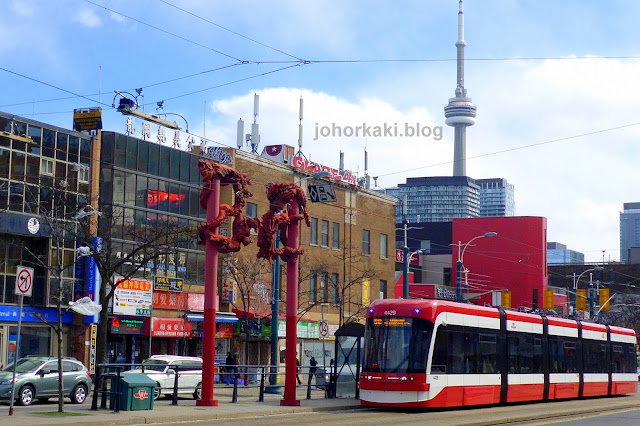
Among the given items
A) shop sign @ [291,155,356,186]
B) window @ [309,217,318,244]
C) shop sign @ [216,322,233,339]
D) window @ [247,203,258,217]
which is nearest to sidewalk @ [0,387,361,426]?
shop sign @ [216,322,233,339]

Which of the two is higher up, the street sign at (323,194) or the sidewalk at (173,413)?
the street sign at (323,194)

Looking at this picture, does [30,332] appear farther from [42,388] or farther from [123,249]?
[42,388]

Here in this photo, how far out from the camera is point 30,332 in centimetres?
4072

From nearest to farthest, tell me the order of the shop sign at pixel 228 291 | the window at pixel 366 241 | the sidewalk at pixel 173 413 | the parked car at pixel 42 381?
the sidewalk at pixel 173 413, the parked car at pixel 42 381, the shop sign at pixel 228 291, the window at pixel 366 241

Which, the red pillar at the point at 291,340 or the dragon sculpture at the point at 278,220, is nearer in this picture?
the red pillar at the point at 291,340

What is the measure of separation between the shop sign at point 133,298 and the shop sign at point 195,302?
3385 mm

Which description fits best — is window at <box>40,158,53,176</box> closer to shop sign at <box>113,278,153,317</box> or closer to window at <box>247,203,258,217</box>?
shop sign at <box>113,278,153,317</box>

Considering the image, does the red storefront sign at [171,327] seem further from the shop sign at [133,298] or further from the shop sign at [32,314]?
the shop sign at [32,314]

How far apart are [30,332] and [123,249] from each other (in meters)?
5.89

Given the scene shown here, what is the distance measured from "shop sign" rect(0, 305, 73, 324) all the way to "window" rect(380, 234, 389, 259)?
27.9 meters

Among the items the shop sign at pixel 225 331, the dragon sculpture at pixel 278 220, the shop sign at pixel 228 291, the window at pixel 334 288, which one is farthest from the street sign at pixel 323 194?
the window at pixel 334 288

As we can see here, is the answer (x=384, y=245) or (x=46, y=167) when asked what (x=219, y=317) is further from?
(x=384, y=245)

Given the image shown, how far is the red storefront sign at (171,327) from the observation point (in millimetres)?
44822

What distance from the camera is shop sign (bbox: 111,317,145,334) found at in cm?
4284
